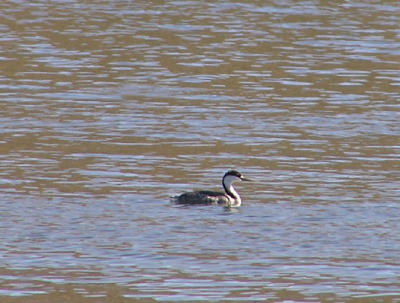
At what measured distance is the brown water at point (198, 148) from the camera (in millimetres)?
16922

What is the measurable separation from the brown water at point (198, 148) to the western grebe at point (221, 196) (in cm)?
22

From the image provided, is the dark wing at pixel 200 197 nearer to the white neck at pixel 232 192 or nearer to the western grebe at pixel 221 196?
the western grebe at pixel 221 196

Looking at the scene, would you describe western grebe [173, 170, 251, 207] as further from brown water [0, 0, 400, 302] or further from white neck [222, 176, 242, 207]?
brown water [0, 0, 400, 302]

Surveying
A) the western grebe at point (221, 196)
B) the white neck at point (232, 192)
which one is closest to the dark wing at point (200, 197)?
the western grebe at point (221, 196)

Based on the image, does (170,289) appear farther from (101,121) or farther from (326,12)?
(326,12)

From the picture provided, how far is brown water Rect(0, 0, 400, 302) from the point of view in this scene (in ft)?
55.5

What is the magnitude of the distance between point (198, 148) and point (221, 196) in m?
4.02

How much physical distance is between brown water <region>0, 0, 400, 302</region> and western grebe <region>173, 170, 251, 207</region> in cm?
22

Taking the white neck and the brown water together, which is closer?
the brown water

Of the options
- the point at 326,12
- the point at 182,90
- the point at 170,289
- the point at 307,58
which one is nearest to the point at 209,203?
the point at 170,289

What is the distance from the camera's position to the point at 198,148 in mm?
26078

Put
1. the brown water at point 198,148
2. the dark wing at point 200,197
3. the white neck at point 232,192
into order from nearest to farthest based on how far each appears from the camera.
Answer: the brown water at point 198,148 < the dark wing at point 200,197 < the white neck at point 232,192

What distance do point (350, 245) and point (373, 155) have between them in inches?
290

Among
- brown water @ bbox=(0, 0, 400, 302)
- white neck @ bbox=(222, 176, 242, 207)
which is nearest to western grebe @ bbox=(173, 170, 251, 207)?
white neck @ bbox=(222, 176, 242, 207)
